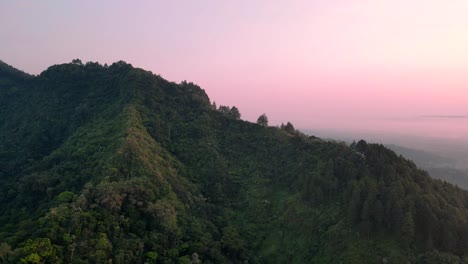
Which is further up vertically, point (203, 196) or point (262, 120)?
point (262, 120)

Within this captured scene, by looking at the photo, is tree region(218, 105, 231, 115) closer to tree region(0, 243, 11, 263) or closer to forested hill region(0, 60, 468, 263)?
forested hill region(0, 60, 468, 263)

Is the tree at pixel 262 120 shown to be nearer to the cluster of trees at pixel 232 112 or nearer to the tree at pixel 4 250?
the cluster of trees at pixel 232 112

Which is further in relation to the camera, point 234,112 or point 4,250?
point 234,112

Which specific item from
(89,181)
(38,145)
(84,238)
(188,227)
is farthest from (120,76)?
(84,238)

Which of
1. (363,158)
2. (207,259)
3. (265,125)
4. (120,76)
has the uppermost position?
(120,76)

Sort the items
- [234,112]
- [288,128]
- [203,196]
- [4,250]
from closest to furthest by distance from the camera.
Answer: [4,250]
[203,196]
[288,128]
[234,112]

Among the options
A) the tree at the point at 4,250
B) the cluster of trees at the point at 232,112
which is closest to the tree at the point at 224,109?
the cluster of trees at the point at 232,112

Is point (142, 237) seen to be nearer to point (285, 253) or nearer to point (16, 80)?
point (285, 253)

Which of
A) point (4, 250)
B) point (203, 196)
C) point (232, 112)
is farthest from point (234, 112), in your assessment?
point (4, 250)

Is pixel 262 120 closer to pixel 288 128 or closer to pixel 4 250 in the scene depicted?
pixel 288 128
